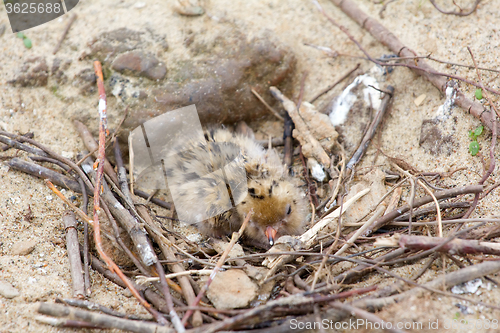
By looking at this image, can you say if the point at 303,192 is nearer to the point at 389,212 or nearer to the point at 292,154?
the point at 292,154

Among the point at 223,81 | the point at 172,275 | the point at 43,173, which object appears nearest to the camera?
A: the point at 172,275

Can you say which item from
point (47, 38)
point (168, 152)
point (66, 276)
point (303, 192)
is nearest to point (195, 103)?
point (168, 152)

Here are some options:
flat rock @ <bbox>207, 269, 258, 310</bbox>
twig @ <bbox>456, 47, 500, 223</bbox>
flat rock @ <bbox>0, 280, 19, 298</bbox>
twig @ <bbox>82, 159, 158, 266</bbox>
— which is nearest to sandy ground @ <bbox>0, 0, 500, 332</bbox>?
flat rock @ <bbox>0, 280, 19, 298</bbox>

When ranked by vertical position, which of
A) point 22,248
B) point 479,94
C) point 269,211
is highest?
point 479,94

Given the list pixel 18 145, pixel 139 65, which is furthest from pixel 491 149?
pixel 18 145

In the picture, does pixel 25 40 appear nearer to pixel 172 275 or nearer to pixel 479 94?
pixel 172 275

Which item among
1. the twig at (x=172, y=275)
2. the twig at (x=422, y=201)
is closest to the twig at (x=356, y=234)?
the twig at (x=422, y=201)

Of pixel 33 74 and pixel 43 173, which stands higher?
pixel 33 74
